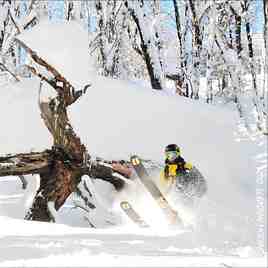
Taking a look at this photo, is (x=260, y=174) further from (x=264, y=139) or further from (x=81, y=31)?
(x=81, y=31)

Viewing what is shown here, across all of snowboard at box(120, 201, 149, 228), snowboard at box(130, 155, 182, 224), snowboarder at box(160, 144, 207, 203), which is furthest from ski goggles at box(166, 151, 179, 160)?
snowboard at box(120, 201, 149, 228)

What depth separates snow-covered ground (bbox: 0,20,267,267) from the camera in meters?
4.16

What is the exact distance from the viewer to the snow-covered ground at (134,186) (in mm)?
4160

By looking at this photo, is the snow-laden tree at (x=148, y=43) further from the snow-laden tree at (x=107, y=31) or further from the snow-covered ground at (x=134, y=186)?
the snow-laden tree at (x=107, y=31)

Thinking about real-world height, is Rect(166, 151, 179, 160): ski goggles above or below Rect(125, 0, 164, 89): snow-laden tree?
below

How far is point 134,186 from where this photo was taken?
8062 millimetres

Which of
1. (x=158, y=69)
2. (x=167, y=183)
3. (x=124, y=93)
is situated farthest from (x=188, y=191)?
(x=158, y=69)

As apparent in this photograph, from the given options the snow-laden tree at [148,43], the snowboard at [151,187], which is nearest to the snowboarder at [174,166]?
the snowboard at [151,187]

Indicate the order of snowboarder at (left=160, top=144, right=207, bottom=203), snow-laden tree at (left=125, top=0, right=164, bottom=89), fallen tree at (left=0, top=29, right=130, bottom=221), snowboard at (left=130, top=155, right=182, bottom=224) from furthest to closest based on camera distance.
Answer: snow-laden tree at (left=125, top=0, right=164, bottom=89)
snowboarder at (left=160, top=144, right=207, bottom=203)
snowboard at (left=130, top=155, right=182, bottom=224)
fallen tree at (left=0, top=29, right=130, bottom=221)

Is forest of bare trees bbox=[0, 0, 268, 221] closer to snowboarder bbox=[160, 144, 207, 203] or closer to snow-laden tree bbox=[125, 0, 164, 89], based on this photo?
snow-laden tree bbox=[125, 0, 164, 89]

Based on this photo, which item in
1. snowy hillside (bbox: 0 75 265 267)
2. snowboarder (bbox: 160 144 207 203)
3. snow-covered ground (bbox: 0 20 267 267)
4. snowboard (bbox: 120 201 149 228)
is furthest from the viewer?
snowy hillside (bbox: 0 75 265 267)

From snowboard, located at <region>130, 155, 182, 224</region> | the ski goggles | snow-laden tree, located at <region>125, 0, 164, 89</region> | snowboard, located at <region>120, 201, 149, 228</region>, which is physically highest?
snow-laden tree, located at <region>125, 0, 164, 89</region>

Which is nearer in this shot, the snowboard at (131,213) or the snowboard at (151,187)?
the snowboard at (151,187)

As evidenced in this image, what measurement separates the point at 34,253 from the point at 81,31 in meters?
3.78
